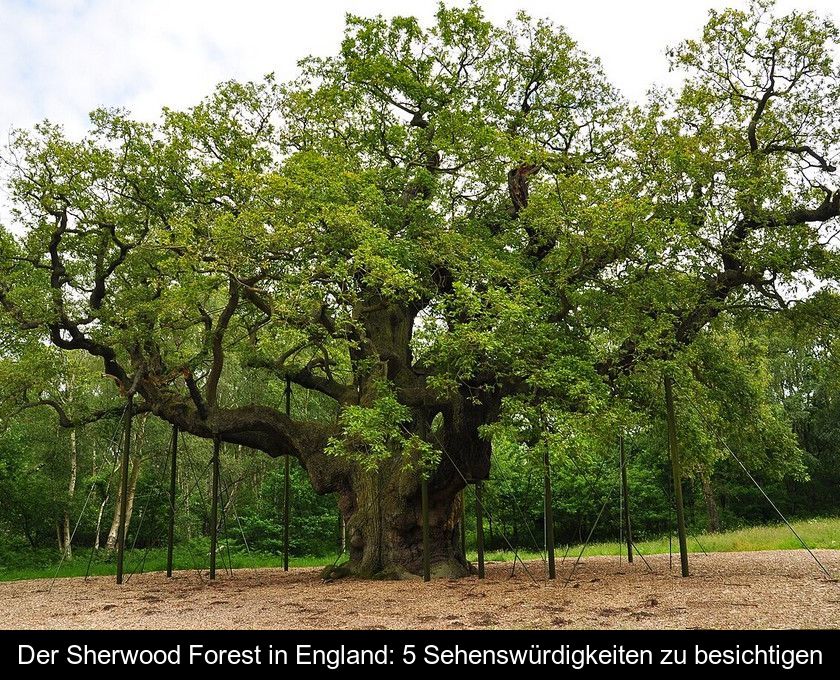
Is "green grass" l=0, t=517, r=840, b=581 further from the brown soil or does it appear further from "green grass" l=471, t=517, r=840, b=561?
the brown soil

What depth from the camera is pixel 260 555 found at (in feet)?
82.4

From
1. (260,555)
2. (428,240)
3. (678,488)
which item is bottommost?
(260,555)

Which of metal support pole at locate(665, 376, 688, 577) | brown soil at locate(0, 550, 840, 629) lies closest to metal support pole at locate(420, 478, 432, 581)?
brown soil at locate(0, 550, 840, 629)

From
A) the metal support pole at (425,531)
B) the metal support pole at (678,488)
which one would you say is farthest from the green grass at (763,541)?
the metal support pole at (425,531)

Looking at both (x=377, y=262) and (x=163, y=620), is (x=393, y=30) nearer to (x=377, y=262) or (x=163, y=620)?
(x=377, y=262)

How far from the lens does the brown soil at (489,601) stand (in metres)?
7.60

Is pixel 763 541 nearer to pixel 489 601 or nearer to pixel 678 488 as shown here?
pixel 678 488

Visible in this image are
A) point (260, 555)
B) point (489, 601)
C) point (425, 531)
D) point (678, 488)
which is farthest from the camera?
Answer: point (260, 555)
